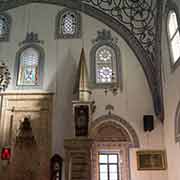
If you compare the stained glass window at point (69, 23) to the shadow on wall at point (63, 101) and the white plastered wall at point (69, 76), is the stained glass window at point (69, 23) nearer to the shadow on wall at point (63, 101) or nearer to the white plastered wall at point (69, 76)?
the white plastered wall at point (69, 76)

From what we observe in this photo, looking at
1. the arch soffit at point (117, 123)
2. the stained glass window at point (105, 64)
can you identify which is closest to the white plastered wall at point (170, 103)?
the arch soffit at point (117, 123)

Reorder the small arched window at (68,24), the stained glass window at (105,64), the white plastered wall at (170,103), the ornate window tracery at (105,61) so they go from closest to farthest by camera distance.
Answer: the white plastered wall at (170,103) → the ornate window tracery at (105,61) → the stained glass window at (105,64) → the small arched window at (68,24)

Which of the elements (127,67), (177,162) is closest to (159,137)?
(177,162)

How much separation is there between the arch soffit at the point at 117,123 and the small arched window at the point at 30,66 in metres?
2.54

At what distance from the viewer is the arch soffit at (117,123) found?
924 cm

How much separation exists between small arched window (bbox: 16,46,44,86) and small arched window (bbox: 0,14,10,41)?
0.89 metres

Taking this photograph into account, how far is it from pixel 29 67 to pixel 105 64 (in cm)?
288

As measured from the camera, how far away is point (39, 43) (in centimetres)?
1056

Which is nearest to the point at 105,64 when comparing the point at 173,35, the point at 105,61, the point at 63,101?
the point at 105,61

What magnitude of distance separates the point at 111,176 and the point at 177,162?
222 cm

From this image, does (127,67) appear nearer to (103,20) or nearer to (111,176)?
(103,20)

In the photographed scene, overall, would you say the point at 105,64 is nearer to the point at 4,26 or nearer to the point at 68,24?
the point at 68,24

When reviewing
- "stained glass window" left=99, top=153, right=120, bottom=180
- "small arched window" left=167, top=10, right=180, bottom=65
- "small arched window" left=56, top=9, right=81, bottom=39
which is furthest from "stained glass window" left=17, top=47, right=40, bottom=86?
"small arched window" left=167, top=10, right=180, bottom=65

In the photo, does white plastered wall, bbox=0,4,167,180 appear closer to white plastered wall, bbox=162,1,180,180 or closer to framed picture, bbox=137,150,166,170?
framed picture, bbox=137,150,166,170
